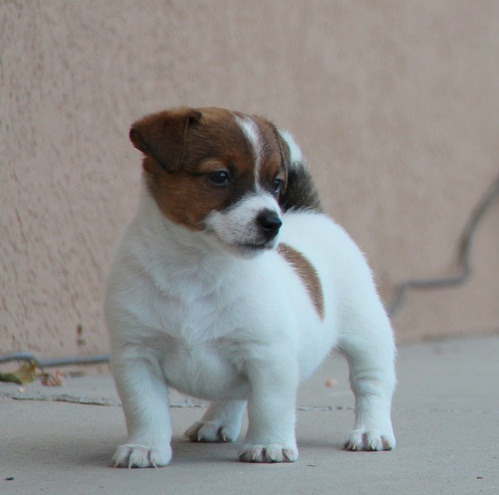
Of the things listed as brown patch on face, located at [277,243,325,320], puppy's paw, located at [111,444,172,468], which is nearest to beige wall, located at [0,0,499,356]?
brown patch on face, located at [277,243,325,320]

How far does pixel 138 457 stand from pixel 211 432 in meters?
0.78

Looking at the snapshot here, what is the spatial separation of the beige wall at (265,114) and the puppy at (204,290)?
237cm

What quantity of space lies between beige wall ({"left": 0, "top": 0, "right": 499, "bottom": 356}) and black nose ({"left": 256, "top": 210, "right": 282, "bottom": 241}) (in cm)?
272

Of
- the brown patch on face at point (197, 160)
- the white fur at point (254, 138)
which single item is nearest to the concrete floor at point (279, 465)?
the brown patch on face at point (197, 160)

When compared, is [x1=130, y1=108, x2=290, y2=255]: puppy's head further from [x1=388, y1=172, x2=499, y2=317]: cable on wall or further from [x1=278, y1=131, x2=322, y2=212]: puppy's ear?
[x1=388, y1=172, x2=499, y2=317]: cable on wall

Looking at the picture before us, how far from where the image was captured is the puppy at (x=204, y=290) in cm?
409

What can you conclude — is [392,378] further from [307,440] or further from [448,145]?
[448,145]

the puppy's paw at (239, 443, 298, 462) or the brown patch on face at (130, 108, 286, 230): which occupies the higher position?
the brown patch on face at (130, 108, 286, 230)

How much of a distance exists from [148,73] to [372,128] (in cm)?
247

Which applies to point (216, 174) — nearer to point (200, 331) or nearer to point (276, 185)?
point (276, 185)

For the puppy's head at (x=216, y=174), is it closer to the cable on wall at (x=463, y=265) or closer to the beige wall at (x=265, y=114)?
the beige wall at (x=265, y=114)

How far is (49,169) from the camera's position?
6609 millimetres

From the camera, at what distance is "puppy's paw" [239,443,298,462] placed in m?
4.11

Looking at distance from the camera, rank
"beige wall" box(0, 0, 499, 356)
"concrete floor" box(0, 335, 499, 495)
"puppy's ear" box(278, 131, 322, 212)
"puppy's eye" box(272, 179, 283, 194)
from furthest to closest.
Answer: "beige wall" box(0, 0, 499, 356)
"puppy's ear" box(278, 131, 322, 212)
"puppy's eye" box(272, 179, 283, 194)
"concrete floor" box(0, 335, 499, 495)
